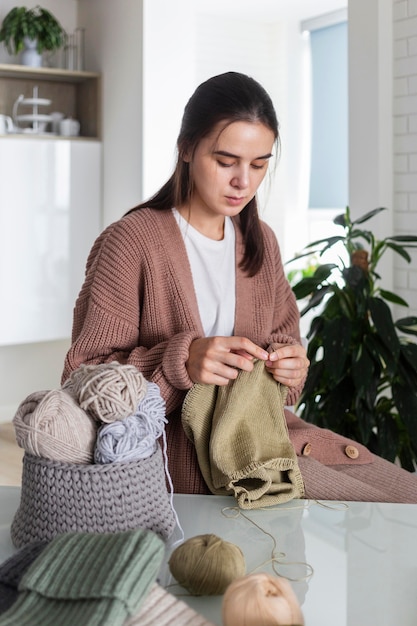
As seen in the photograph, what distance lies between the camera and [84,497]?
106 centimetres

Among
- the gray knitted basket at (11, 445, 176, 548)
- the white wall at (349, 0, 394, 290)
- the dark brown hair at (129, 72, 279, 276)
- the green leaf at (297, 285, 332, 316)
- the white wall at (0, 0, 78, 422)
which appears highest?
the white wall at (349, 0, 394, 290)

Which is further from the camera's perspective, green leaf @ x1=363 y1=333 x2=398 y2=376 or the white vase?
the white vase

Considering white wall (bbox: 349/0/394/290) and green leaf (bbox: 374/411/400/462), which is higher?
white wall (bbox: 349/0/394/290)

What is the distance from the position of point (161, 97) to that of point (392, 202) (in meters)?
1.48

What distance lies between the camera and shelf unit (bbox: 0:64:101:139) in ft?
15.4

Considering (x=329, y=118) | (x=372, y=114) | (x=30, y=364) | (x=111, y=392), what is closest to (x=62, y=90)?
(x=30, y=364)

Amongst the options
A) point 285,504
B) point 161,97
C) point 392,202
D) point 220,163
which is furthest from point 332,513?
point 161,97

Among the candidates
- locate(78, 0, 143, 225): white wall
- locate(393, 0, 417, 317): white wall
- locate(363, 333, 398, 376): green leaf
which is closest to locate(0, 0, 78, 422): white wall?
locate(78, 0, 143, 225): white wall

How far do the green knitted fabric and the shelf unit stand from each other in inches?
158

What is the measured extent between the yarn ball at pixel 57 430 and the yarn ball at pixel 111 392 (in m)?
0.02

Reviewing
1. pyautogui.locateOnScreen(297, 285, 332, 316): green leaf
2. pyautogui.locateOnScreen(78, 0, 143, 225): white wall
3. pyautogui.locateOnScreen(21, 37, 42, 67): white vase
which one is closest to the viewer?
pyautogui.locateOnScreen(297, 285, 332, 316): green leaf

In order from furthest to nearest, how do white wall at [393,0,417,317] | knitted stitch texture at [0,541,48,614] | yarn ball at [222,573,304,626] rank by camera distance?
white wall at [393,0,417,317] → knitted stitch texture at [0,541,48,614] → yarn ball at [222,573,304,626]

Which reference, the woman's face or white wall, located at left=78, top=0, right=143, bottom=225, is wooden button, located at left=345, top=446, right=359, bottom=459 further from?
white wall, located at left=78, top=0, right=143, bottom=225

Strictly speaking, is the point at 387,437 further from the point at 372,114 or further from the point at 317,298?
the point at 372,114
